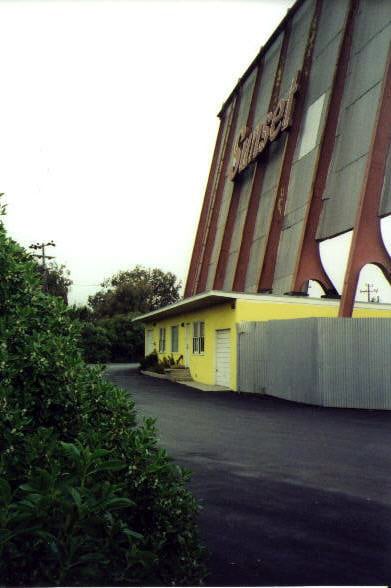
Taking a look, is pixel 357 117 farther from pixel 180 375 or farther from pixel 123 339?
pixel 123 339

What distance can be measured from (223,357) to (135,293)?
55.5m

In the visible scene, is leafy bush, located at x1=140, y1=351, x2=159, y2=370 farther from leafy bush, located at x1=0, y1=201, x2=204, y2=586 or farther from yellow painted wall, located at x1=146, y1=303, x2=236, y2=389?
leafy bush, located at x1=0, y1=201, x2=204, y2=586

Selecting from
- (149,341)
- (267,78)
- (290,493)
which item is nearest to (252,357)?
(290,493)

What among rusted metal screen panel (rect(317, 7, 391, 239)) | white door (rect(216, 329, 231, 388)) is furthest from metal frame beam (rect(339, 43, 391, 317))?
white door (rect(216, 329, 231, 388))

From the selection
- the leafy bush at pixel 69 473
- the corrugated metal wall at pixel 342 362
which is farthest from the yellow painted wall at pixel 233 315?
the leafy bush at pixel 69 473

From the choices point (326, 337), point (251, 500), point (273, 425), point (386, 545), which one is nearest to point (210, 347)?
point (326, 337)

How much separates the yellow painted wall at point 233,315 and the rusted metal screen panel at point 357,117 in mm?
3450

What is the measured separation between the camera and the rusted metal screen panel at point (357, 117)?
20359mm

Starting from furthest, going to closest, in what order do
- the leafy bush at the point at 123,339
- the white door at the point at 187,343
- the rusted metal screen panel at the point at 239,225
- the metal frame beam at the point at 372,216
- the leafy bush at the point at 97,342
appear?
1. the leafy bush at the point at 123,339
2. the leafy bush at the point at 97,342
3. the rusted metal screen panel at the point at 239,225
4. the white door at the point at 187,343
5. the metal frame beam at the point at 372,216

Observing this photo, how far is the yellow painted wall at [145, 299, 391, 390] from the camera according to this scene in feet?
67.1

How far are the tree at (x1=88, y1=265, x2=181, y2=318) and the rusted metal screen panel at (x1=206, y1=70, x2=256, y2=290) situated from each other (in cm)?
3981

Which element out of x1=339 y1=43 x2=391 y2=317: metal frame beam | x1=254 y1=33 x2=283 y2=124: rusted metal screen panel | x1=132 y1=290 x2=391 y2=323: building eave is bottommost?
x1=132 y1=290 x2=391 y2=323: building eave

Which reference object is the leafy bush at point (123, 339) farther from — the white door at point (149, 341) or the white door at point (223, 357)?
→ the white door at point (223, 357)

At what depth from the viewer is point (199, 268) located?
38125 millimetres
